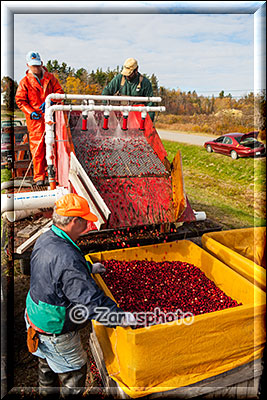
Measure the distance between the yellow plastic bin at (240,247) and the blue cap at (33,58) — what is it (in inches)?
123

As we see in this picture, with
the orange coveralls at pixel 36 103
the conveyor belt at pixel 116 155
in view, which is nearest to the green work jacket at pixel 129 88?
the conveyor belt at pixel 116 155

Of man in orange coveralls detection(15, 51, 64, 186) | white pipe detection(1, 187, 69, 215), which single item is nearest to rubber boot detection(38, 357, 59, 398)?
white pipe detection(1, 187, 69, 215)

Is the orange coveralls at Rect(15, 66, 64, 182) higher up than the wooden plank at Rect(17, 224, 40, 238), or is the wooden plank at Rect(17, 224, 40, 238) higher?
the orange coveralls at Rect(15, 66, 64, 182)

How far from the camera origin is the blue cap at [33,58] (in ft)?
14.1

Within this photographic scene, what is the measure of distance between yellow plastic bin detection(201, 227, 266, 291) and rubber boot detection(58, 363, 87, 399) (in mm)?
1501

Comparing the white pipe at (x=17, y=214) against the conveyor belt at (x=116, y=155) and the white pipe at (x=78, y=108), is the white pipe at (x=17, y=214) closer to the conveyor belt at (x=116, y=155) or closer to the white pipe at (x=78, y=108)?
the conveyor belt at (x=116, y=155)

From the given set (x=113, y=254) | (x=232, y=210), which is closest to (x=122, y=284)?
(x=113, y=254)

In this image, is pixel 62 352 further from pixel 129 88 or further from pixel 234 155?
pixel 234 155

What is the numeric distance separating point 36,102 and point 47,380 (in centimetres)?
353

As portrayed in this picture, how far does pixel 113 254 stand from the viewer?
3.17m

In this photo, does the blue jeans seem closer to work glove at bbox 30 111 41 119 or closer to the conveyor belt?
the conveyor belt

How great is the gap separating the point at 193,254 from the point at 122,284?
0.85 metres

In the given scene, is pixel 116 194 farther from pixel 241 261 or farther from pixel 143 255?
pixel 241 261

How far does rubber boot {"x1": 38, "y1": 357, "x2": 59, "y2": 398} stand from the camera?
2.37m
